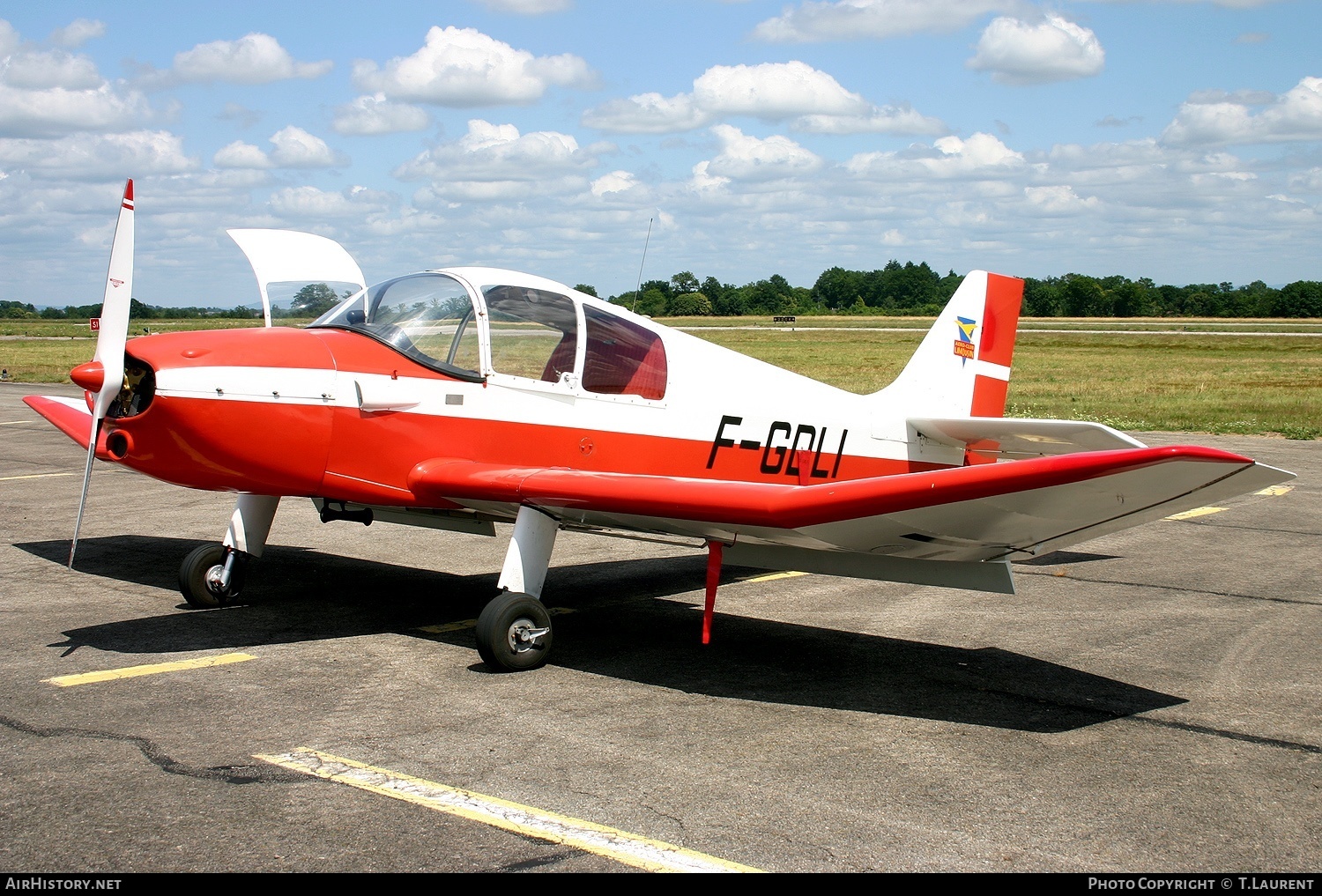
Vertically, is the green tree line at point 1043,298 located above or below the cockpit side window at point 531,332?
above

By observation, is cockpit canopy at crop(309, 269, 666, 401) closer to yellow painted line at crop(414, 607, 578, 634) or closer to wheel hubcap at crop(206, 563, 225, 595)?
yellow painted line at crop(414, 607, 578, 634)

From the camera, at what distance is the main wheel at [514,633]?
19.1 feet

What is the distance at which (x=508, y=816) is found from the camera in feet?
12.9

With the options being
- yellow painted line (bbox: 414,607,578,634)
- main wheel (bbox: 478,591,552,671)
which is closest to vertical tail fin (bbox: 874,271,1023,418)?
yellow painted line (bbox: 414,607,578,634)

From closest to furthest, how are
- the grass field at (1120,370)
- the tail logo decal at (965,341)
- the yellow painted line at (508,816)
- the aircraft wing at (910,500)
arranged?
the yellow painted line at (508,816)
the aircraft wing at (910,500)
the tail logo decal at (965,341)
the grass field at (1120,370)

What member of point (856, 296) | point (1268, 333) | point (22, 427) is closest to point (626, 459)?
point (22, 427)

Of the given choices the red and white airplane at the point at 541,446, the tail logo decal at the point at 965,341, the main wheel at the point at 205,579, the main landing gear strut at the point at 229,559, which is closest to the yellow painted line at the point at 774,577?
the red and white airplane at the point at 541,446

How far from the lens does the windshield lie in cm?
645

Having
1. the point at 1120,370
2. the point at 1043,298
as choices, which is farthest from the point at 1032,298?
the point at 1120,370

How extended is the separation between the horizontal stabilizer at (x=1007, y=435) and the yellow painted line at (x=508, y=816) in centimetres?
440

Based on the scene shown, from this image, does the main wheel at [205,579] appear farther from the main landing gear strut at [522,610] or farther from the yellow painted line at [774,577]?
the yellow painted line at [774,577]

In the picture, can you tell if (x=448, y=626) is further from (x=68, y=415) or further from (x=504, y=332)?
(x=68, y=415)

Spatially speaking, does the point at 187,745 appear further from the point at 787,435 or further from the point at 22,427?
the point at 22,427

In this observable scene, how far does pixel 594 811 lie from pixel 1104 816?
1.88 metres
